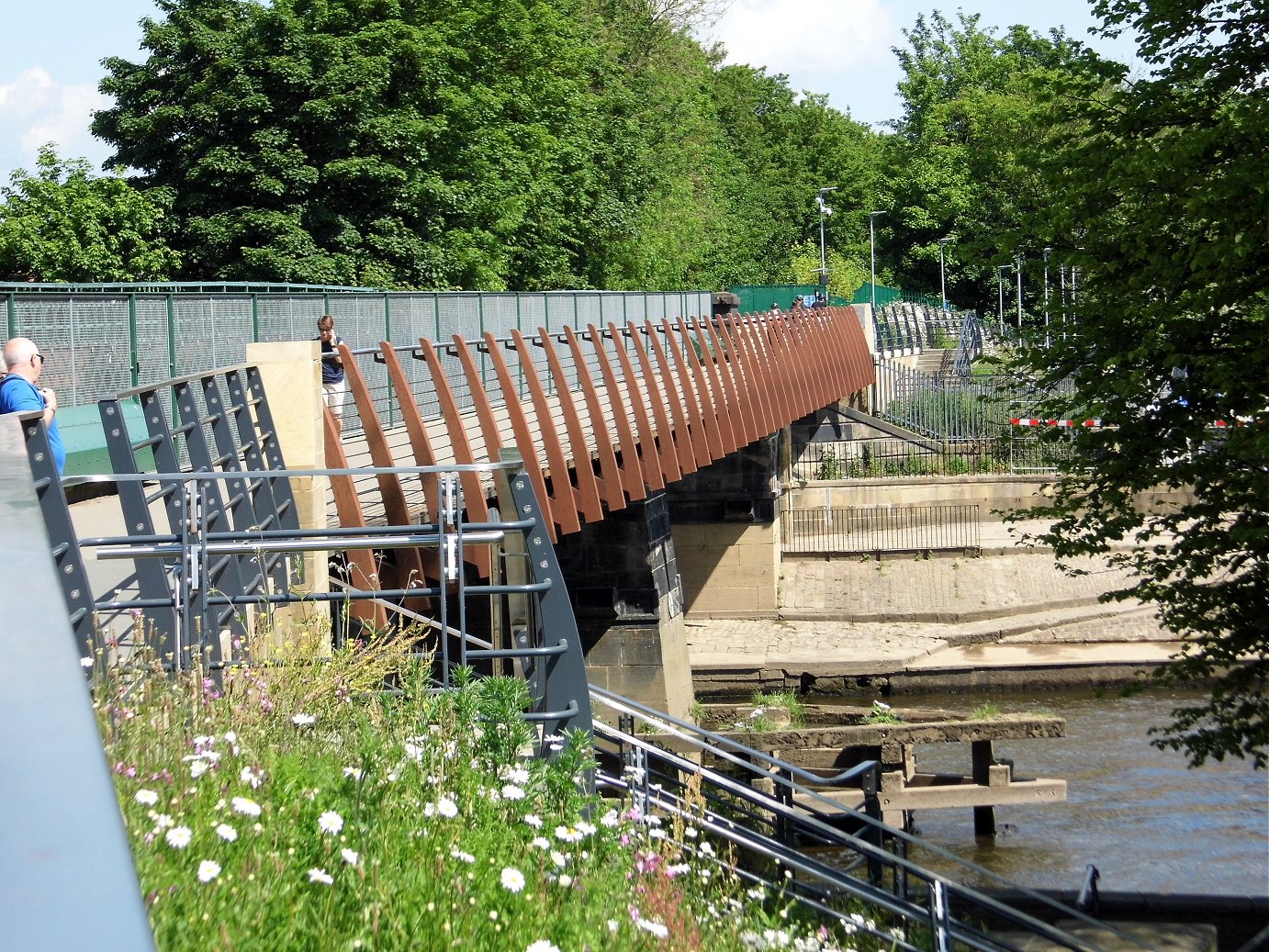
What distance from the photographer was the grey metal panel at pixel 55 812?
45.8 inches

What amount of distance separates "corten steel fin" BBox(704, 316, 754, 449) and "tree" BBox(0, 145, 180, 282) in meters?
16.1

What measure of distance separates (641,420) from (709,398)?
4.13 meters

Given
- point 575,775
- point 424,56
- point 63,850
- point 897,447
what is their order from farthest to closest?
point 897,447, point 424,56, point 575,775, point 63,850

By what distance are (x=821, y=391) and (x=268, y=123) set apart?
46.8 feet

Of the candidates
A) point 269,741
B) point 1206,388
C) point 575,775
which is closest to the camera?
point 269,741

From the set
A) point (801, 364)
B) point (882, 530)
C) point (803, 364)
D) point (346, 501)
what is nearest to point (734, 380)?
point (801, 364)

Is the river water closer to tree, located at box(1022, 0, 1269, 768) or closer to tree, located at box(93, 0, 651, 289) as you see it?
tree, located at box(1022, 0, 1269, 768)

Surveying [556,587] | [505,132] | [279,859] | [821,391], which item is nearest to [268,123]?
[505,132]

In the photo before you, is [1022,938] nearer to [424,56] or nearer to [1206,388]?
[1206,388]

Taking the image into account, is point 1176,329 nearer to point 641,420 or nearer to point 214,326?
point 641,420

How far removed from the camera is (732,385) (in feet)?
78.1

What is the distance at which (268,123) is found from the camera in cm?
3653

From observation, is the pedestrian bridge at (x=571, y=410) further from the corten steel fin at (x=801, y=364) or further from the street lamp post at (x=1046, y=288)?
the street lamp post at (x=1046, y=288)

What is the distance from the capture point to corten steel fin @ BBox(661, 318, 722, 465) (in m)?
20.6
